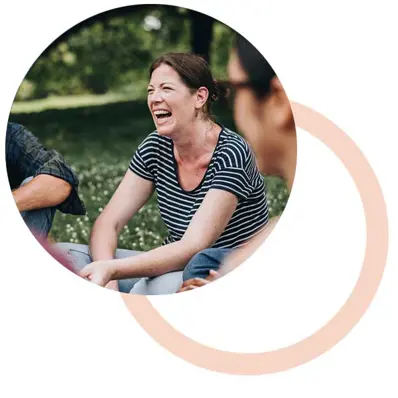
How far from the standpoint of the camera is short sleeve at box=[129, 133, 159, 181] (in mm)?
2990

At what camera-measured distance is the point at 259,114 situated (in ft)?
9.84

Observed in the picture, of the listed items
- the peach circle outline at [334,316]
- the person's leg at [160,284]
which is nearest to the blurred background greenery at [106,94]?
the person's leg at [160,284]

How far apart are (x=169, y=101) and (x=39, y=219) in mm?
635

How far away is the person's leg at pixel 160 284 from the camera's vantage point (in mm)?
2959

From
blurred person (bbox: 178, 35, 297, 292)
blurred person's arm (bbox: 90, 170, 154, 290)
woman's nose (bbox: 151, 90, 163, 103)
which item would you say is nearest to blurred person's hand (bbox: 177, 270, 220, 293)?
blurred person (bbox: 178, 35, 297, 292)

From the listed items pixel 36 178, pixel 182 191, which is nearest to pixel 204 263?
pixel 182 191

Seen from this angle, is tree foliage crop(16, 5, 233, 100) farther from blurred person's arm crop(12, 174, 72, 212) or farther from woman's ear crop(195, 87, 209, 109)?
blurred person's arm crop(12, 174, 72, 212)

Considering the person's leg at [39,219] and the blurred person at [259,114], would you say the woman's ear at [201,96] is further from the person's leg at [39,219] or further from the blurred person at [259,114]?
the person's leg at [39,219]

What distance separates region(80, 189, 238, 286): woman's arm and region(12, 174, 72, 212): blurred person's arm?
29 cm

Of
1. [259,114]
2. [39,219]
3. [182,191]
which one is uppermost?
[259,114]

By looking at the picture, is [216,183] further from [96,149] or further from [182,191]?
[96,149]

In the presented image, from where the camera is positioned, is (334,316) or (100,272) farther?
(334,316)

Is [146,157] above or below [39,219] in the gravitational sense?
above

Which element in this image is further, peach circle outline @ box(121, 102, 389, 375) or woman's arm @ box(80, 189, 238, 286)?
peach circle outline @ box(121, 102, 389, 375)
